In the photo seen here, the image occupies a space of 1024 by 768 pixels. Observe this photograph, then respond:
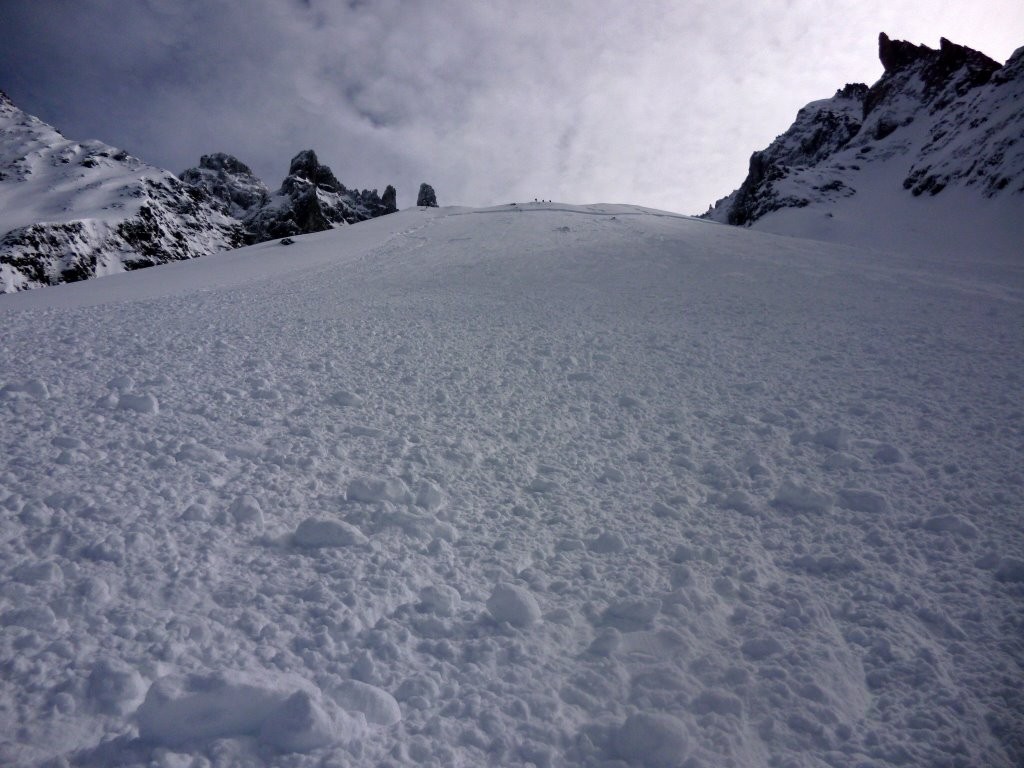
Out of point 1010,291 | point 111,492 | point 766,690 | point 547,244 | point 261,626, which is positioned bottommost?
point 766,690

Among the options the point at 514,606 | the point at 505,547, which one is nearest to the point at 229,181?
the point at 505,547

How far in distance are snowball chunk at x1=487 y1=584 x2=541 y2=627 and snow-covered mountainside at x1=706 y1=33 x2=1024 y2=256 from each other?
112 ft

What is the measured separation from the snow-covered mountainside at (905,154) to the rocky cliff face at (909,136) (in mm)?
101

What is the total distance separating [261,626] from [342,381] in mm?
3661

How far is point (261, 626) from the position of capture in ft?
9.62

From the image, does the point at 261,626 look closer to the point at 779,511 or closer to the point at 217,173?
the point at 779,511

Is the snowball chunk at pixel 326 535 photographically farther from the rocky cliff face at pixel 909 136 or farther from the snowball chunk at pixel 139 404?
the rocky cliff face at pixel 909 136

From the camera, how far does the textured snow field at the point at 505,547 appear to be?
2.52 meters

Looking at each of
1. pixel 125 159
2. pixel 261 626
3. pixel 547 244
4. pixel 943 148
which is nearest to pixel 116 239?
pixel 125 159

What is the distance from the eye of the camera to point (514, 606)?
3.24 m

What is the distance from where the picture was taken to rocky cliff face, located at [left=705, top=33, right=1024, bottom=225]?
32103 mm

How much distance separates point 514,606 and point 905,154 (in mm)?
57745

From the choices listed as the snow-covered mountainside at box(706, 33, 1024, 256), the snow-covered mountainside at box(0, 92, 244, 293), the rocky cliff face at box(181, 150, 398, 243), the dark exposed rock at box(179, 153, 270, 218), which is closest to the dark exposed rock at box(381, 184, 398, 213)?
the rocky cliff face at box(181, 150, 398, 243)

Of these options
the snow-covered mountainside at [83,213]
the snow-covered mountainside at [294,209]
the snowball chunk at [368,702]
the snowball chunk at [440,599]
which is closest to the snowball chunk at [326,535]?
the snowball chunk at [440,599]
